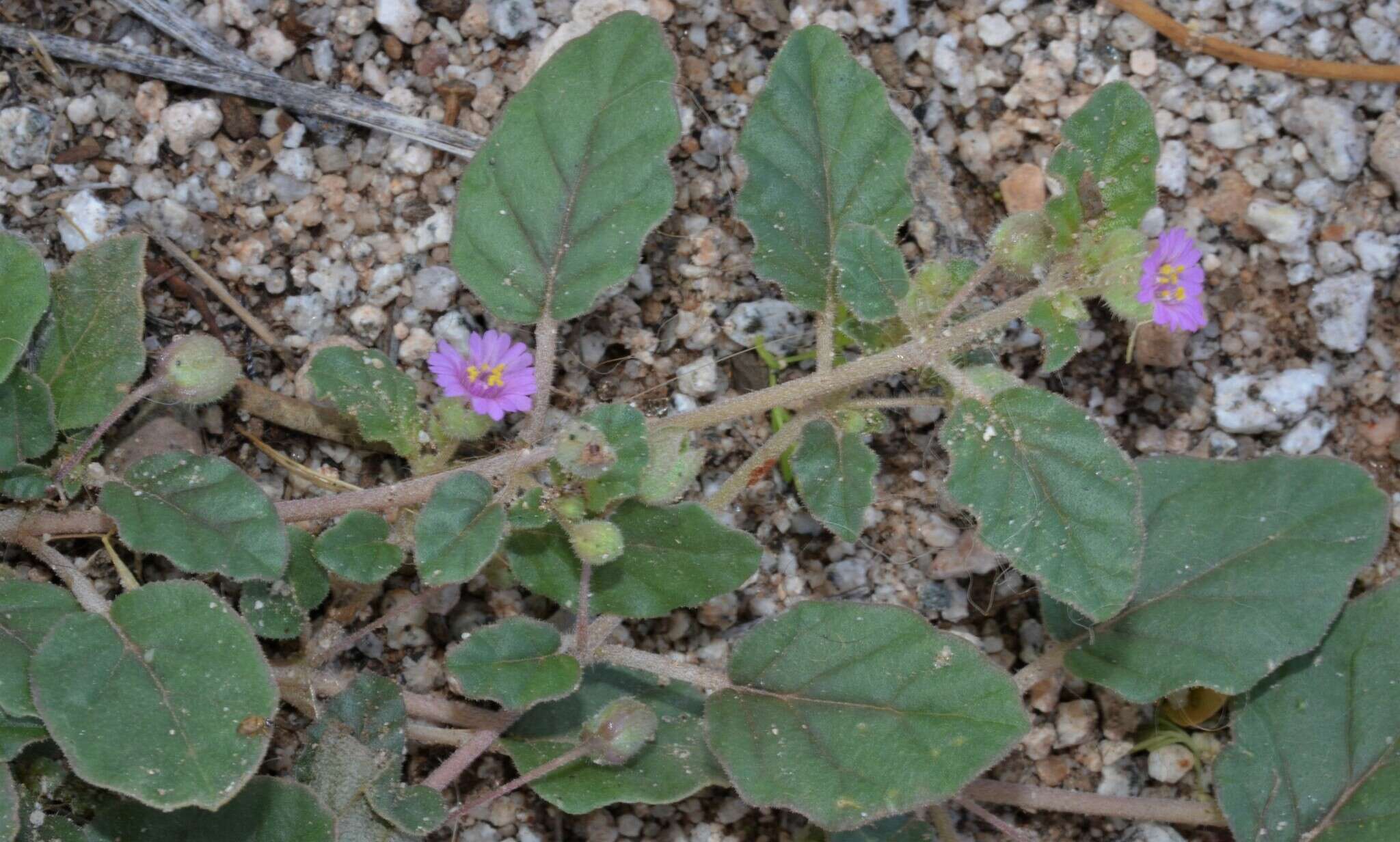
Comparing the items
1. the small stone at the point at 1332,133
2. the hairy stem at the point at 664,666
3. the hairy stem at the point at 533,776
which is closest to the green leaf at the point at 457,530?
the hairy stem at the point at 664,666

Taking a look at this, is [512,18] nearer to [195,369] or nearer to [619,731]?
[195,369]

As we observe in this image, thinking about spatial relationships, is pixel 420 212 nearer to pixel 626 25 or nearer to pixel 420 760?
pixel 626 25

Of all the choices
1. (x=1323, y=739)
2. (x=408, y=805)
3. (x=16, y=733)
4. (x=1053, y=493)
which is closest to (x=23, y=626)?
(x=16, y=733)

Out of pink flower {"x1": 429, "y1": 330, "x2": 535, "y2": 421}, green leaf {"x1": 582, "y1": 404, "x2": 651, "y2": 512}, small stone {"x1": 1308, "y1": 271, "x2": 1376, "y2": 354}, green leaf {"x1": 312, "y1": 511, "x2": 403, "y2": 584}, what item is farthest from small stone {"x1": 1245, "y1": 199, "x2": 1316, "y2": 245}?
green leaf {"x1": 312, "y1": 511, "x2": 403, "y2": 584}

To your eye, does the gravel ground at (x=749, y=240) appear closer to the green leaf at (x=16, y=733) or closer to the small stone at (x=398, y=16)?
the small stone at (x=398, y=16)

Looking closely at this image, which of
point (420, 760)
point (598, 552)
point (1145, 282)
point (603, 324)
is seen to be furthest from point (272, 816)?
point (1145, 282)

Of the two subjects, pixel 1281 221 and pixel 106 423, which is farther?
pixel 1281 221
